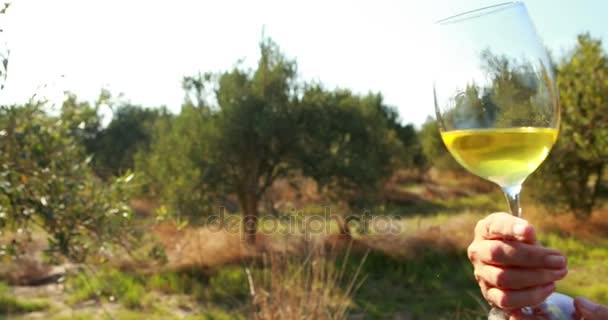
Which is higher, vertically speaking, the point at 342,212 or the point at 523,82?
the point at 523,82

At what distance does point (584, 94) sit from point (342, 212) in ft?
16.9

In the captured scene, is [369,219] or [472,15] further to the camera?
[369,219]

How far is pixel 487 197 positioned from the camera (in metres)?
19.5

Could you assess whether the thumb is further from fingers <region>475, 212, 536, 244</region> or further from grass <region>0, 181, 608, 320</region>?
grass <region>0, 181, 608, 320</region>

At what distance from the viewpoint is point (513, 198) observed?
3.45 ft

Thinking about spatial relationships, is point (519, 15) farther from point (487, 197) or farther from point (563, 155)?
point (487, 197)

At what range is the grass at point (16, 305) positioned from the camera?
26.1ft

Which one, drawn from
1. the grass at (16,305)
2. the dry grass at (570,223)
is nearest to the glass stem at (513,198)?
the grass at (16,305)

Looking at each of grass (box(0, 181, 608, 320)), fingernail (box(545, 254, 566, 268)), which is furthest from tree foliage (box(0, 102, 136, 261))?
fingernail (box(545, 254, 566, 268))

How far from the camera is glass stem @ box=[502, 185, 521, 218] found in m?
1.01

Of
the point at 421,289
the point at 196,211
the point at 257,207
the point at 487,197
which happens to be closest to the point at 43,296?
the point at 196,211

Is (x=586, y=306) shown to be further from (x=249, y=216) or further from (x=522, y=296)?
(x=249, y=216)

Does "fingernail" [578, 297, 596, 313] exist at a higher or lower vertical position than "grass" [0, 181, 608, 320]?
higher

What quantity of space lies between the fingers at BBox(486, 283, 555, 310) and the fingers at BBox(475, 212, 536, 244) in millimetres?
90
